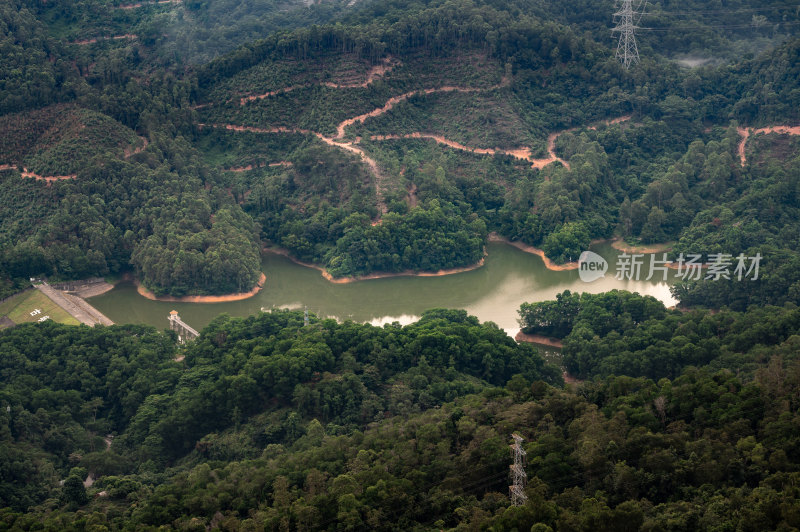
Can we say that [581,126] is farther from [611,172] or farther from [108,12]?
[108,12]

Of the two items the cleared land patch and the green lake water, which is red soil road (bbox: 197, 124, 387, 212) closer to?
the green lake water

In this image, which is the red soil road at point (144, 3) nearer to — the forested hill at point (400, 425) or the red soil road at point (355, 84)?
the red soil road at point (355, 84)

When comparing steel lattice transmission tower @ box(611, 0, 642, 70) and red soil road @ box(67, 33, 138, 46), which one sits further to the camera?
red soil road @ box(67, 33, 138, 46)

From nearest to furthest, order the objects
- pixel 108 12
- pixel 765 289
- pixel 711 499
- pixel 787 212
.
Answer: pixel 711 499, pixel 765 289, pixel 787 212, pixel 108 12

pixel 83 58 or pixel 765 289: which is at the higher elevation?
pixel 83 58

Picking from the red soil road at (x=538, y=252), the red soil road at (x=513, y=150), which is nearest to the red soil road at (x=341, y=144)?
the red soil road at (x=513, y=150)

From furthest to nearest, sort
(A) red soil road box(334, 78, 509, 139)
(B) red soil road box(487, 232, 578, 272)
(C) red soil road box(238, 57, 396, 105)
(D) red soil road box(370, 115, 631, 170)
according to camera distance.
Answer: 1. (C) red soil road box(238, 57, 396, 105)
2. (A) red soil road box(334, 78, 509, 139)
3. (D) red soil road box(370, 115, 631, 170)
4. (B) red soil road box(487, 232, 578, 272)

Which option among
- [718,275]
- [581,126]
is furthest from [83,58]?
[718,275]

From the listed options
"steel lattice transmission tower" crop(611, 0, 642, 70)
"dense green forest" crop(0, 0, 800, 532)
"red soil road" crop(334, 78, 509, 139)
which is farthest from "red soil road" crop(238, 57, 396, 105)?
"steel lattice transmission tower" crop(611, 0, 642, 70)
